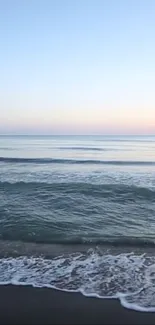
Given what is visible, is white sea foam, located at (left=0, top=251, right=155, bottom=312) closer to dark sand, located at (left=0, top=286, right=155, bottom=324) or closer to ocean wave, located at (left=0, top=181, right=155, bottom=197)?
dark sand, located at (left=0, top=286, right=155, bottom=324)

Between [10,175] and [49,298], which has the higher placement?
[10,175]

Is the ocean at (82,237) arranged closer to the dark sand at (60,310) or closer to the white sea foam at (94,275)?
the white sea foam at (94,275)

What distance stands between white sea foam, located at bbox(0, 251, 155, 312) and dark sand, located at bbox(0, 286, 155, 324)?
224 mm

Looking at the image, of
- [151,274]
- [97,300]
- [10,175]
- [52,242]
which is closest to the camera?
[97,300]

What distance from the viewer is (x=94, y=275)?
20.5 ft

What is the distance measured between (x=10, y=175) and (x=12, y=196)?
19.9ft

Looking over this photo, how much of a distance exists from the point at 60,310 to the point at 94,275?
4.92 ft

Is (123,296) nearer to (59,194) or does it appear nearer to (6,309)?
(6,309)

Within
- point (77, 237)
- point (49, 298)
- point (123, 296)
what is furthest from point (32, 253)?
point (123, 296)

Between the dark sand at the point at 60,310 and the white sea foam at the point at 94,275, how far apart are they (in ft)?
0.73

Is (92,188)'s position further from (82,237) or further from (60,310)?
(60,310)

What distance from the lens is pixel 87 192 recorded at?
14.4m

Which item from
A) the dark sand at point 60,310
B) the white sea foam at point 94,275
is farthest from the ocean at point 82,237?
the dark sand at point 60,310

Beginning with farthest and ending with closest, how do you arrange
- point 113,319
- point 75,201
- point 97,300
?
point 75,201 < point 97,300 < point 113,319
